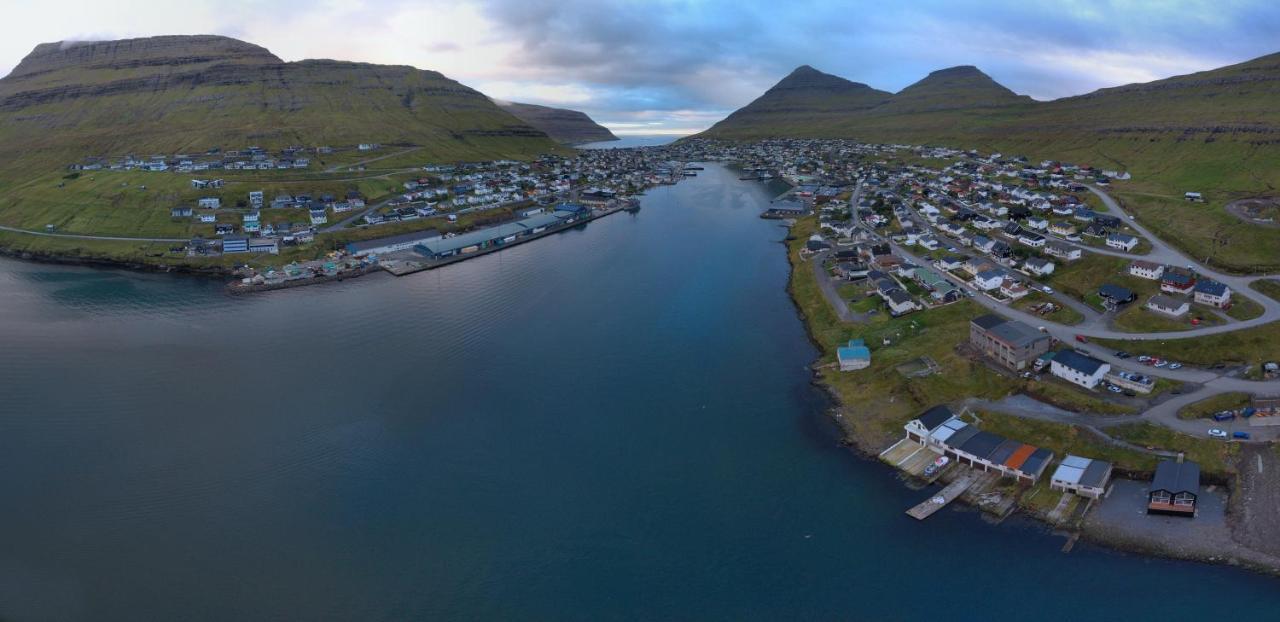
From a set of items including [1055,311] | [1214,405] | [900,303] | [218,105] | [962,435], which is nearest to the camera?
[1214,405]

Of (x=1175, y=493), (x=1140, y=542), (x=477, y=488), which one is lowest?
(x=1140, y=542)

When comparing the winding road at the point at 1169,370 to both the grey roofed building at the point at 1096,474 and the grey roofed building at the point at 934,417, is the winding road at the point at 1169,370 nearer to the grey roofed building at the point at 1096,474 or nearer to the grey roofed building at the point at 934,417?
the grey roofed building at the point at 934,417

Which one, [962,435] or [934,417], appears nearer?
[962,435]

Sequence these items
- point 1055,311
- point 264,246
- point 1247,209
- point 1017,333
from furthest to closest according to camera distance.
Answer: point 264,246, point 1247,209, point 1055,311, point 1017,333

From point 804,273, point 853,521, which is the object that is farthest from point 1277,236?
point 853,521

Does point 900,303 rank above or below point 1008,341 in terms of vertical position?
below

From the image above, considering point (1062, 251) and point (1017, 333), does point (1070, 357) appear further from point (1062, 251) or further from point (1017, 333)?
point (1062, 251)

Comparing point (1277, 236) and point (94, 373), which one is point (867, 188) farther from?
point (94, 373)

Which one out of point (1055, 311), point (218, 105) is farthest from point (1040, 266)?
point (218, 105)

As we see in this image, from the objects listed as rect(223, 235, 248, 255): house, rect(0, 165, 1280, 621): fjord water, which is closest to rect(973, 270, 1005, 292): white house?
rect(0, 165, 1280, 621): fjord water

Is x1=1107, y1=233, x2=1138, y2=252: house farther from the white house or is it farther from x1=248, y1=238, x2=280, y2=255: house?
x1=248, y1=238, x2=280, y2=255: house
